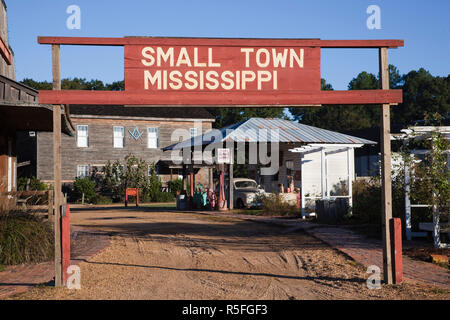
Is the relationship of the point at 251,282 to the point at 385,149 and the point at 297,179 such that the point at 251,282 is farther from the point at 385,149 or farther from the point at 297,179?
the point at 297,179

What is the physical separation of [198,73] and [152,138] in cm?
3029

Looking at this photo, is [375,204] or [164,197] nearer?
[375,204]

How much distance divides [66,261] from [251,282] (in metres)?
2.70

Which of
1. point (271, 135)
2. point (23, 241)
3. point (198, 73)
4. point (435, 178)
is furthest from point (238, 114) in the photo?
point (198, 73)

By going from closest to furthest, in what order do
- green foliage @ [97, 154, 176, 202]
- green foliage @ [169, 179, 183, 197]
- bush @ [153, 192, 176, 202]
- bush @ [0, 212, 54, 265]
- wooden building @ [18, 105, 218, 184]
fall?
1. bush @ [0, 212, 54, 265]
2. wooden building @ [18, 105, 218, 184]
3. green foliage @ [97, 154, 176, 202]
4. bush @ [153, 192, 176, 202]
5. green foliage @ [169, 179, 183, 197]

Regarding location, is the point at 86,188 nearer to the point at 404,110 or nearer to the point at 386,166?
the point at 386,166

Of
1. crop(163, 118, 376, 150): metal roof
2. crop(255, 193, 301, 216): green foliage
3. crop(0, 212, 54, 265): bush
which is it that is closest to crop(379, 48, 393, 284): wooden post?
crop(0, 212, 54, 265): bush

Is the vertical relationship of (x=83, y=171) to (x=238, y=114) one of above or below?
below

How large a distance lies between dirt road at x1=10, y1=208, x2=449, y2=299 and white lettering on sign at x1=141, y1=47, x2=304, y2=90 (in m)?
2.90

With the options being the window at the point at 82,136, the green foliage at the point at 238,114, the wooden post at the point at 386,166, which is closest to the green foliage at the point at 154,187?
the window at the point at 82,136

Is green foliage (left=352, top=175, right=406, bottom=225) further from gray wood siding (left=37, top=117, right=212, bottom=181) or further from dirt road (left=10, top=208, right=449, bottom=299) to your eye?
gray wood siding (left=37, top=117, right=212, bottom=181)

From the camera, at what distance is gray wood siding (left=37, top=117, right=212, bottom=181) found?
3506 cm

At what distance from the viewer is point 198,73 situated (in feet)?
25.4
